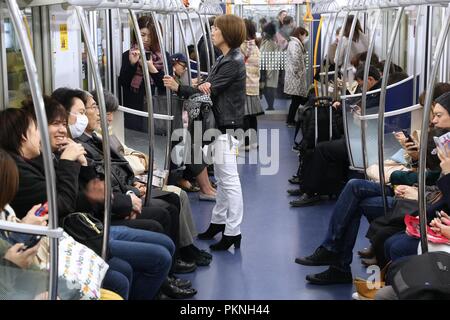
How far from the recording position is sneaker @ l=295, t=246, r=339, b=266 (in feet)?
17.3

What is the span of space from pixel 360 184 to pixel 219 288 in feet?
3.48

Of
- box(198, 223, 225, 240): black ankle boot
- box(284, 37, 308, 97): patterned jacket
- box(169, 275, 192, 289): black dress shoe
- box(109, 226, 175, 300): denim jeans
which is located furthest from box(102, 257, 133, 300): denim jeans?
box(284, 37, 308, 97): patterned jacket

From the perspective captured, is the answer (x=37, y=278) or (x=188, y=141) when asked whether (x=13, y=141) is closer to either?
(x=37, y=278)

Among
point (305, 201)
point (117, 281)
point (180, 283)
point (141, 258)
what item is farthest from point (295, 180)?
point (117, 281)

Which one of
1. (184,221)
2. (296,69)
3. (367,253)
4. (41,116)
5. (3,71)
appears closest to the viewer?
(41,116)

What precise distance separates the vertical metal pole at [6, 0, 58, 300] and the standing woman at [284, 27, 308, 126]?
9.20m

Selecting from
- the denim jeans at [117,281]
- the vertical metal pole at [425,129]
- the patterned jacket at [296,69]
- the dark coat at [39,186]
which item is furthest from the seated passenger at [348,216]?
the patterned jacket at [296,69]

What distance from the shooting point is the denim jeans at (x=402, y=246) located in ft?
13.8

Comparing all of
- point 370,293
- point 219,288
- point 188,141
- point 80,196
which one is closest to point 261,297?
point 219,288

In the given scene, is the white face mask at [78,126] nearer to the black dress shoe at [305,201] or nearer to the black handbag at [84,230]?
the black handbag at [84,230]

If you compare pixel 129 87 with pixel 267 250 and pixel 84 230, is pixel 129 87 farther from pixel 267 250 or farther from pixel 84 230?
pixel 84 230

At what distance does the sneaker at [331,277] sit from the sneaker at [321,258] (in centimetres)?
15

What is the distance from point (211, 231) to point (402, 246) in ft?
6.82

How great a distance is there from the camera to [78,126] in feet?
14.7
